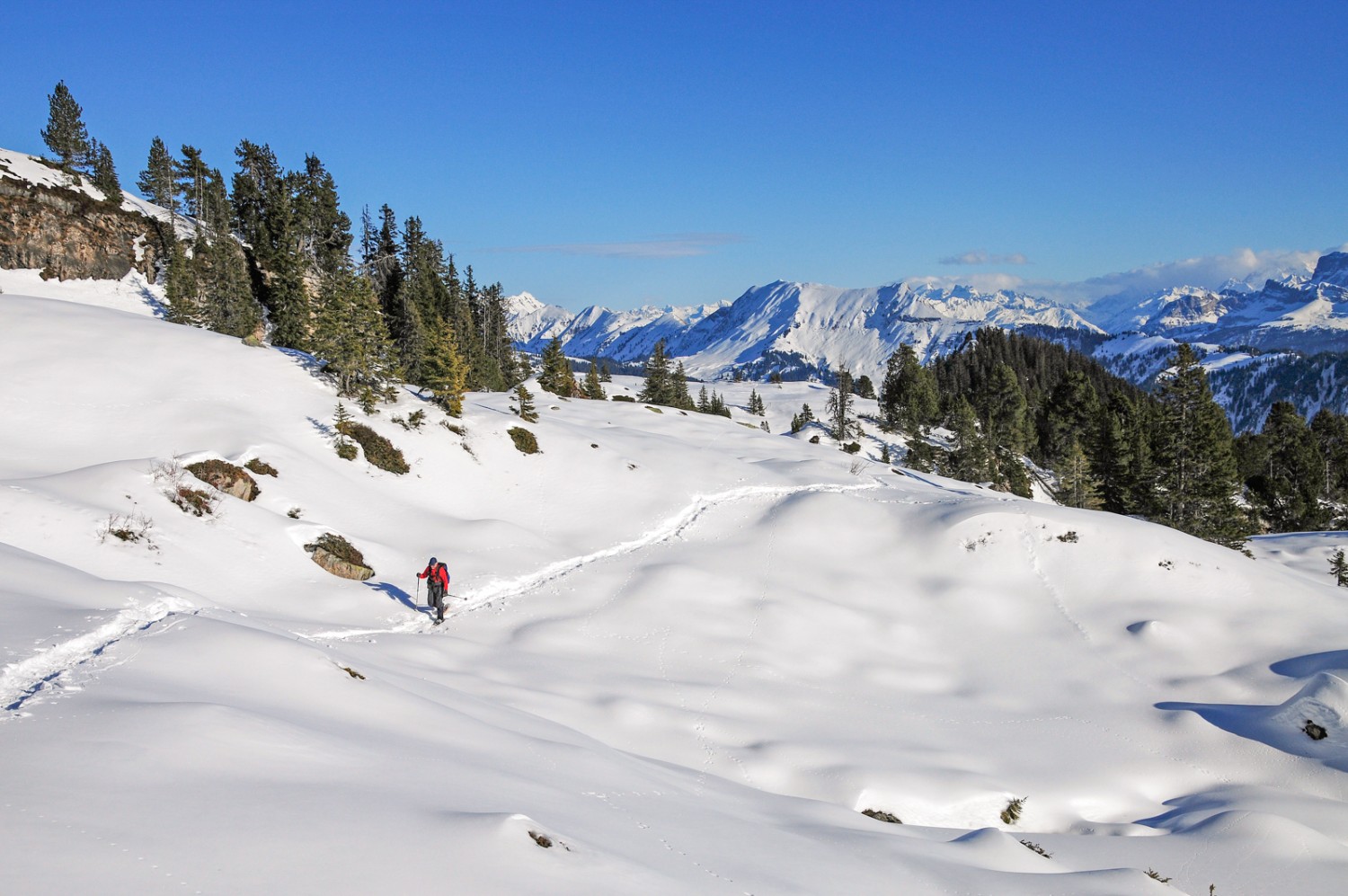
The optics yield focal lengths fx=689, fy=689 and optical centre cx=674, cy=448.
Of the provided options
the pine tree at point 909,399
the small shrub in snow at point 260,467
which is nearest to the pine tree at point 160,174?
the small shrub in snow at point 260,467

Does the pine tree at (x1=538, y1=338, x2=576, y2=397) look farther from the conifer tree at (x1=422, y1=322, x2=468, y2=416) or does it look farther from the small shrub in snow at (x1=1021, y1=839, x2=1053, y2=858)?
the small shrub in snow at (x1=1021, y1=839, x2=1053, y2=858)

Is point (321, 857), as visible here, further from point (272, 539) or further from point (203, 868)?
point (272, 539)

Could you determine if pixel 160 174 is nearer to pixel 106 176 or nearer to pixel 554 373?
pixel 106 176

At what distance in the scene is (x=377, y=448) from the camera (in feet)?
118

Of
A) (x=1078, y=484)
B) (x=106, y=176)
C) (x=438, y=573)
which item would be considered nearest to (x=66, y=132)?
(x=106, y=176)

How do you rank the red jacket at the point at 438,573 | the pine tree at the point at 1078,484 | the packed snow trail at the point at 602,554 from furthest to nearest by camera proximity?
the pine tree at the point at 1078,484 → the red jacket at the point at 438,573 → the packed snow trail at the point at 602,554

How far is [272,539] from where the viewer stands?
80.2ft

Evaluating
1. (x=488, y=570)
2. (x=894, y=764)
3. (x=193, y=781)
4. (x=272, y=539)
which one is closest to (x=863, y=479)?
(x=488, y=570)

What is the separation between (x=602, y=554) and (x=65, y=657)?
22798 millimetres

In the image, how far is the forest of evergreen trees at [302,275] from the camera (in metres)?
41.6

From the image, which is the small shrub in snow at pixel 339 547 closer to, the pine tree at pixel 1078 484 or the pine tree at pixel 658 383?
the pine tree at pixel 1078 484

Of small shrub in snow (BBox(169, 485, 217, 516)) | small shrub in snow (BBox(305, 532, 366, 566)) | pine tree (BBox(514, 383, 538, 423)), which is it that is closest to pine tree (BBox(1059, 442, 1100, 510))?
pine tree (BBox(514, 383, 538, 423))

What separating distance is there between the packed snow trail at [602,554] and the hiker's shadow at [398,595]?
25.4 inches

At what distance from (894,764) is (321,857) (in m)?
14.8
